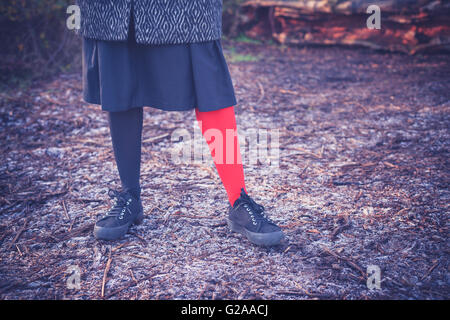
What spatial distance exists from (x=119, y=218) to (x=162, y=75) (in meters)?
0.68

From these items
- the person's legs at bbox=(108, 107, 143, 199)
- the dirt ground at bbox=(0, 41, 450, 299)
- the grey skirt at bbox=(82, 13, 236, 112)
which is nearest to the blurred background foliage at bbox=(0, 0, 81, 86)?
the dirt ground at bbox=(0, 41, 450, 299)

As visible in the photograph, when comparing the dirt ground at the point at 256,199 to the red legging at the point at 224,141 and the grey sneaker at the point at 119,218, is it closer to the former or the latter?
the grey sneaker at the point at 119,218

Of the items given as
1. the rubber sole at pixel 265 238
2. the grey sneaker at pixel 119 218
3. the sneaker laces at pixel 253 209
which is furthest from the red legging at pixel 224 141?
the grey sneaker at pixel 119 218

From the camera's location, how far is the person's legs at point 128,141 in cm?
158

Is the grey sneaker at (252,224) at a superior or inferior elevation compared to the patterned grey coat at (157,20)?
inferior

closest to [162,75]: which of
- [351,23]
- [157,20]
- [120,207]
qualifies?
[157,20]

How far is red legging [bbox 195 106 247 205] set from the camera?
5.03ft

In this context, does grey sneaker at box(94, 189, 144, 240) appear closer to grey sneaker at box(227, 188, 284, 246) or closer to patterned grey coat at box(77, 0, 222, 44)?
grey sneaker at box(227, 188, 284, 246)

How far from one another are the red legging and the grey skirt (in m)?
0.08

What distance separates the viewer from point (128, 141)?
163cm

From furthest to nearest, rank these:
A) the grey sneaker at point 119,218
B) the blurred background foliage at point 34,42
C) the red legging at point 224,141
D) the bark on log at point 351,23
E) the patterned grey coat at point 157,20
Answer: the bark on log at point 351,23
the blurred background foliage at point 34,42
the grey sneaker at point 119,218
the red legging at point 224,141
the patterned grey coat at point 157,20

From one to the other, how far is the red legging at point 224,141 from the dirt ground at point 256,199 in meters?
0.29
